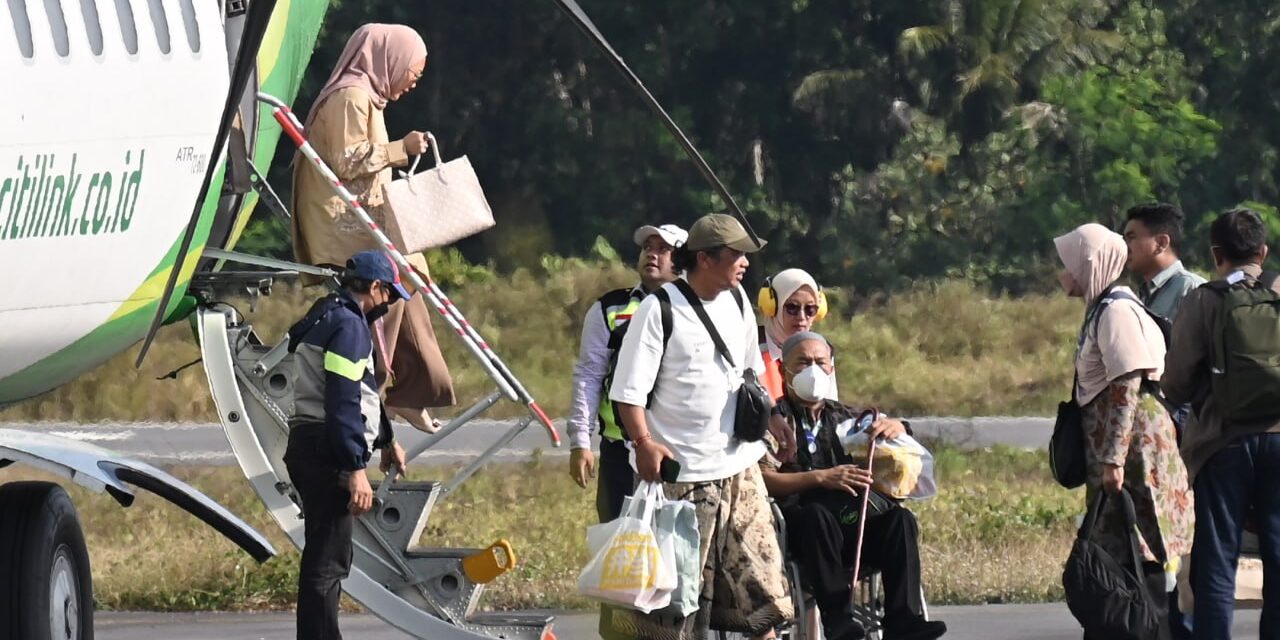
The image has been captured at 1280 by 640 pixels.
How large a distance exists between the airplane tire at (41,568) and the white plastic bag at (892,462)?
2.55 meters

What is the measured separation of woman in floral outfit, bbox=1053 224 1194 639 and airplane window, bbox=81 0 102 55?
331 centimetres

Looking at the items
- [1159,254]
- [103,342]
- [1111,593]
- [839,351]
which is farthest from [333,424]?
[839,351]

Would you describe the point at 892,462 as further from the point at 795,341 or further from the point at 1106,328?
the point at 1106,328

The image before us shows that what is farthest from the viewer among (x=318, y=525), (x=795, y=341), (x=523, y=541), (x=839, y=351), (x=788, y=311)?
(x=839, y=351)

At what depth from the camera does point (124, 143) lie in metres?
6.45

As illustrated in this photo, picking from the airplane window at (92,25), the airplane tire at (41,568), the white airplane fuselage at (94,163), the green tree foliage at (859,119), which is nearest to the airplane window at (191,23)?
the white airplane fuselage at (94,163)

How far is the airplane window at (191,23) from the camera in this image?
23.0 ft

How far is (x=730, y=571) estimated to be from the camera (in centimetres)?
735

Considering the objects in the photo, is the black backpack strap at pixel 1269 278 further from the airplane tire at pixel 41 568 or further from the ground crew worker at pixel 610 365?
the airplane tire at pixel 41 568

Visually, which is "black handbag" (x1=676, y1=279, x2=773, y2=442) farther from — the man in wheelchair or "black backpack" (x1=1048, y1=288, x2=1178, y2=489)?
"black backpack" (x1=1048, y1=288, x2=1178, y2=489)

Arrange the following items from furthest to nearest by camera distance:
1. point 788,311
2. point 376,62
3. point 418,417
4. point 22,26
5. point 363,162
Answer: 1. point 418,417
2. point 376,62
3. point 363,162
4. point 788,311
5. point 22,26

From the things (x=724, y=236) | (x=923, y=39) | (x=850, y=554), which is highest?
(x=923, y=39)

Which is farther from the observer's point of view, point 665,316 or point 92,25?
point 665,316

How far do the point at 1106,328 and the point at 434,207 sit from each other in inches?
92.3
